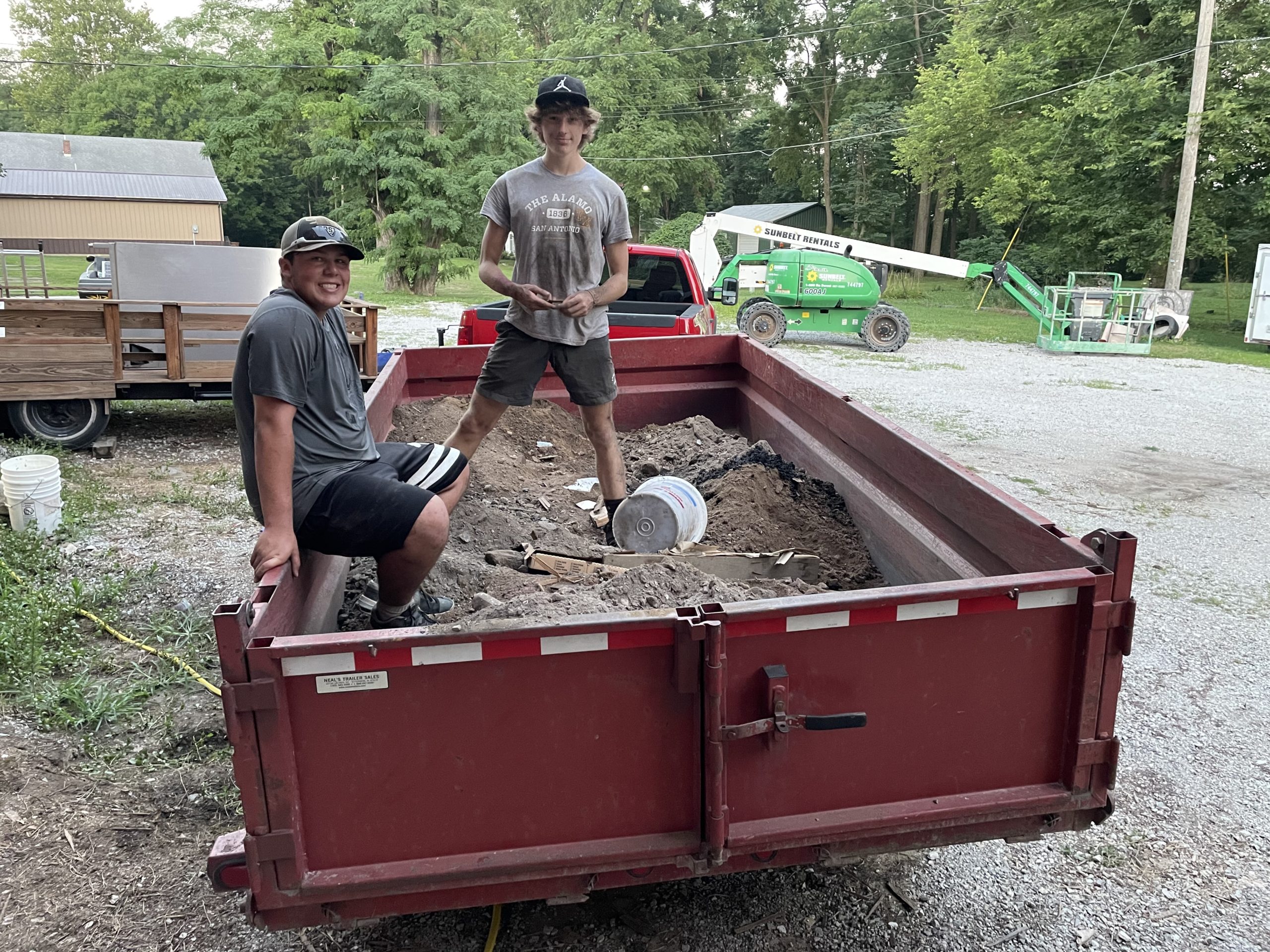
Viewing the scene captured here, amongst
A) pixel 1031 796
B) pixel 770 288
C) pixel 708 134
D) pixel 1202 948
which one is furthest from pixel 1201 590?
pixel 708 134

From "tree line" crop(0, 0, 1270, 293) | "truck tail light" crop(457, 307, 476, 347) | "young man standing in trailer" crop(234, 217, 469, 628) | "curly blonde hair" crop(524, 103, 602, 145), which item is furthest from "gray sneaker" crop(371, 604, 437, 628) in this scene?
"tree line" crop(0, 0, 1270, 293)

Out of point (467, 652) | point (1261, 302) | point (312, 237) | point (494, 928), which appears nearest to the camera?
point (467, 652)

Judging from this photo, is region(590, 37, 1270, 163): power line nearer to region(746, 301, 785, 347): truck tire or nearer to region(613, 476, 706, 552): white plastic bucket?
region(746, 301, 785, 347): truck tire

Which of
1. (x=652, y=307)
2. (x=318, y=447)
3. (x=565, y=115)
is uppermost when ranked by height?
(x=565, y=115)

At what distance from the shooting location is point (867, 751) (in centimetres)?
223

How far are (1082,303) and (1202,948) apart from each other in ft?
54.1

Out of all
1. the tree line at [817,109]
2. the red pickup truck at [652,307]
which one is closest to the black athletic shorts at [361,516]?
the red pickup truck at [652,307]

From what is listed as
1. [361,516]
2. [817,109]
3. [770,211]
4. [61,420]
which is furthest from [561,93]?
[817,109]

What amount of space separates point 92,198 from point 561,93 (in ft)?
174

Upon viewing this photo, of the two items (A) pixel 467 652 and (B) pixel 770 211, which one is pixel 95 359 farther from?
(B) pixel 770 211

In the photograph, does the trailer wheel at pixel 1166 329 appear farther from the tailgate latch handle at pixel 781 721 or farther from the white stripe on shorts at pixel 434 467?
the tailgate latch handle at pixel 781 721

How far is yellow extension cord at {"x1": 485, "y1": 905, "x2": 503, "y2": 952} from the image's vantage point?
2.52 m

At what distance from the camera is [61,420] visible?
310 inches

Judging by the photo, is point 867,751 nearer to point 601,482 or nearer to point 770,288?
point 601,482
